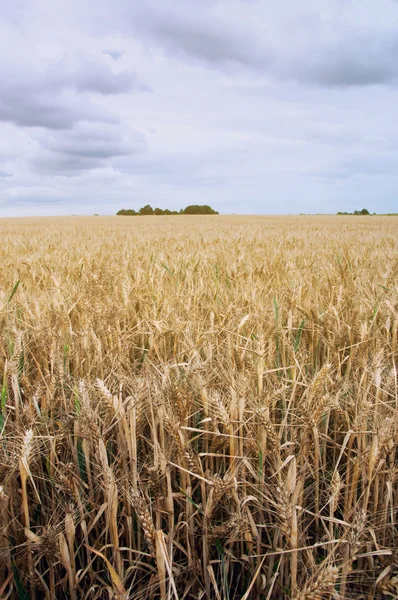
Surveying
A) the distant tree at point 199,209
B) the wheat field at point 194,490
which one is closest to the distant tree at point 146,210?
the distant tree at point 199,209

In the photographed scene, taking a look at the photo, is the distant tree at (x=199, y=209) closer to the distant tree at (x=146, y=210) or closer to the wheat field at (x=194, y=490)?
the distant tree at (x=146, y=210)

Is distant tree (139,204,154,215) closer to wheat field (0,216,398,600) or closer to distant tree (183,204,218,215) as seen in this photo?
distant tree (183,204,218,215)

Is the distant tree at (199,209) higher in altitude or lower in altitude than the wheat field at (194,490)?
higher

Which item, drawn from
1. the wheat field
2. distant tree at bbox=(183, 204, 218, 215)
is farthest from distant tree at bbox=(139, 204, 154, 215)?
the wheat field

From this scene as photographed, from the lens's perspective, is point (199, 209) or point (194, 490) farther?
point (199, 209)

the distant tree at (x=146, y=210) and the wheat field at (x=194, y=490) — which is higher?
the distant tree at (x=146, y=210)

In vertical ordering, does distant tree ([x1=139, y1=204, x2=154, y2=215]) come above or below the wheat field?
above

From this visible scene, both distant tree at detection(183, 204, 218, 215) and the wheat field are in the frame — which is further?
distant tree at detection(183, 204, 218, 215)

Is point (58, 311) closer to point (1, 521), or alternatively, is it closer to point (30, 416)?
point (30, 416)

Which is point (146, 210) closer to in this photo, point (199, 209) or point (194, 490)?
point (199, 209)

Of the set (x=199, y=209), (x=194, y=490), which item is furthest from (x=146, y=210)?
(x=194, y=490)

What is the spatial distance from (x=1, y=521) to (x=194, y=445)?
53cm

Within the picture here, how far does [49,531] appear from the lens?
81 centimetres

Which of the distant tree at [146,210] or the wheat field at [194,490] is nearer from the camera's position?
the wheat field at [194,490]
